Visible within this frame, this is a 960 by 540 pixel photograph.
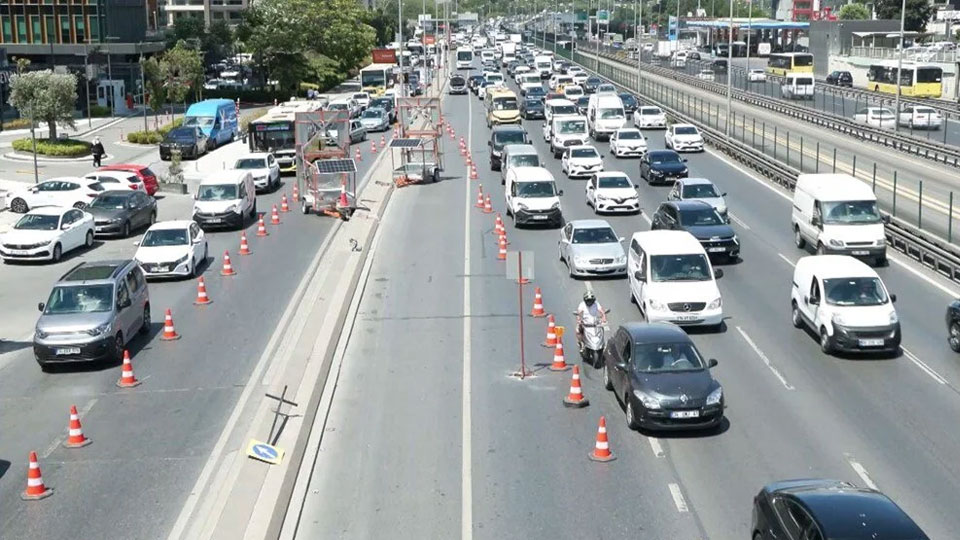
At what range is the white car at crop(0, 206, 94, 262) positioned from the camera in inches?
1411

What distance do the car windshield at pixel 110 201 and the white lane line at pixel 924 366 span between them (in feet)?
84.3

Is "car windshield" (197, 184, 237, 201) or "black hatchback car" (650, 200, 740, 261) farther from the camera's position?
"car windshield" (197, 184, 237, 201)

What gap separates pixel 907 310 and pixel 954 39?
108m

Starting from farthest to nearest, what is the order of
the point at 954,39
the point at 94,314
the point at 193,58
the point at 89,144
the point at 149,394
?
1. the point at 954,39
2. the point at 193,58
3. the point at 89,144
4. the point at 94,314
5. the point at 149,394

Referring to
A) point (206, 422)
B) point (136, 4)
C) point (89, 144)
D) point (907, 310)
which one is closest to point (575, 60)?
point (136, 4)

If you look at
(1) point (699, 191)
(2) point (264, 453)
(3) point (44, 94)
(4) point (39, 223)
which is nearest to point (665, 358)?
(2) point (264, 453)

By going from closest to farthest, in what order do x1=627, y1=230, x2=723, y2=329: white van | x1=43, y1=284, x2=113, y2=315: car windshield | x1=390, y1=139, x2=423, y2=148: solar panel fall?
x1=43, y1=284, x2=113, y2=315: car windshield, x1=627, y1=230, x2=723, y2=329: white van, x1=390, y1=139, x2=423, y2=148: solar panel

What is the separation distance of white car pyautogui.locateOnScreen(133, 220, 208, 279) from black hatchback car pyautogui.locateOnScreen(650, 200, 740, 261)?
507 inches

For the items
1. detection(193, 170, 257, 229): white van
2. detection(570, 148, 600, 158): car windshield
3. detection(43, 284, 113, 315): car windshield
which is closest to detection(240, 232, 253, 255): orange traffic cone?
detection(193, 170, 257, 229): white van

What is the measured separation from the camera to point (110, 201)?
41.0 m

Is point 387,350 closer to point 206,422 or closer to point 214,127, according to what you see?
point 206,422

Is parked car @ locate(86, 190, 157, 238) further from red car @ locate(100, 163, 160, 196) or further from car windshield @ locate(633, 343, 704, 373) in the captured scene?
car windshield @ locate(633, 343, 704, 373)

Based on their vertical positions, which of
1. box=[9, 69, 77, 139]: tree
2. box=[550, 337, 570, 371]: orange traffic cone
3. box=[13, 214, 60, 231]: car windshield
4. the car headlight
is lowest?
box=[550, 337, 570, 371]: orange traffic cone

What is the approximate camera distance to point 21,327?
28.7m
